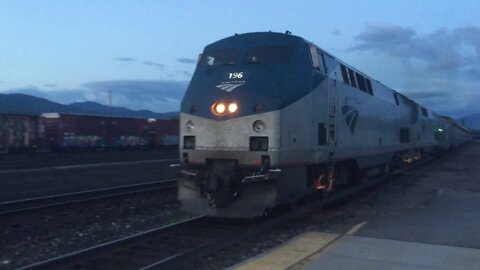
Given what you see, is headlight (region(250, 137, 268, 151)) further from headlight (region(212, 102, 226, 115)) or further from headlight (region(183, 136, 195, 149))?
headlight (region(183, 136, 195, 149))

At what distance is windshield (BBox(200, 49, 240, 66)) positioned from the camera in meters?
10.2

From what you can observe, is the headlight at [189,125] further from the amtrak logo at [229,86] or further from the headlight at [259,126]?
the headlight at [259,126]

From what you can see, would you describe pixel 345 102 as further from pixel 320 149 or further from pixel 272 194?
pixel 272 194

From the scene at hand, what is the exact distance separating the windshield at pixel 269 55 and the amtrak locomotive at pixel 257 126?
0.02m

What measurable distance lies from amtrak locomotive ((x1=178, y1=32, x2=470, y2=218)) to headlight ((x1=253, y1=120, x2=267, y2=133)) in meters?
0.02

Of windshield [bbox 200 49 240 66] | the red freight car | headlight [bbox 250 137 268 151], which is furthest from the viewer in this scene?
the red freight car

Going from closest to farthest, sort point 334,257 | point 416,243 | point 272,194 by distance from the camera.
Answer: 1. point 334,257
2. point 416,243
3. point 272,194

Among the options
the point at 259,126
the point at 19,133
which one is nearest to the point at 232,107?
the point at 259,126

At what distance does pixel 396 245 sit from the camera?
798cm

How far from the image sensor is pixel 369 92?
1543cm

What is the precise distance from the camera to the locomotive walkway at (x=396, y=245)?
6824mm

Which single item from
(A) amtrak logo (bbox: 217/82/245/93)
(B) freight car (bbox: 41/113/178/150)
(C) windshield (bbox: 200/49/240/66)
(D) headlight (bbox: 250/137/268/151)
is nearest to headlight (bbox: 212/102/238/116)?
(A) amtrak logo (bbox: 217/82/245/93)

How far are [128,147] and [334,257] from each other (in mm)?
38285

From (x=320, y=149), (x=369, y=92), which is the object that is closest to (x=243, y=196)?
(x=320, y=149)
